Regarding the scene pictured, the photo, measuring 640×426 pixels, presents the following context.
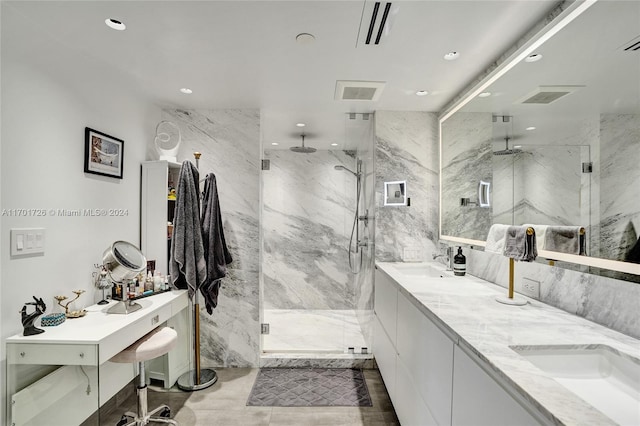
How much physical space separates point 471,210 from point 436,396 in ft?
4.54

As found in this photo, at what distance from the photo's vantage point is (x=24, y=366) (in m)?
1.58

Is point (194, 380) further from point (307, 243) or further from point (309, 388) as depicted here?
point (307, 243)

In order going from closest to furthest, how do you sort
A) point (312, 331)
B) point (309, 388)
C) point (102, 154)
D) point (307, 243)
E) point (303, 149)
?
point (102, 154), point (309, 388), point (312, 331), point (303, 149), point (307, 243)

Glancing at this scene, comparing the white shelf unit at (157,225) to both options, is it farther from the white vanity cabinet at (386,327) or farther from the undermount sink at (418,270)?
the undermount sink at (418,270)

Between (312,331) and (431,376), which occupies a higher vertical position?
(431,376)

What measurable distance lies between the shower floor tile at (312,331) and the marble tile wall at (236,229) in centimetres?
33

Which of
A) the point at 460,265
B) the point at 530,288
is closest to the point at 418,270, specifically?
the point at 460,265

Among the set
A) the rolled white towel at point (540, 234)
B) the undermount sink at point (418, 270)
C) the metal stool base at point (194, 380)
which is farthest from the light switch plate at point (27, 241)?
the rolled white towel at point (540, 234)

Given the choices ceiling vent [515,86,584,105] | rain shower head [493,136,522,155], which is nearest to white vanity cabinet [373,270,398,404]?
rain shower head [493,136,522,155]

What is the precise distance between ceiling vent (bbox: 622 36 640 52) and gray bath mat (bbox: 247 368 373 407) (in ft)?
7.91

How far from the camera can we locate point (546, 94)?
1520 millimetres

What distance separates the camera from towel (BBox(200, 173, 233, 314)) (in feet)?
8.25

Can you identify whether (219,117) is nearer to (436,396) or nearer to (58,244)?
(58,244)

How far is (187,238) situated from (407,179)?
1922mm
